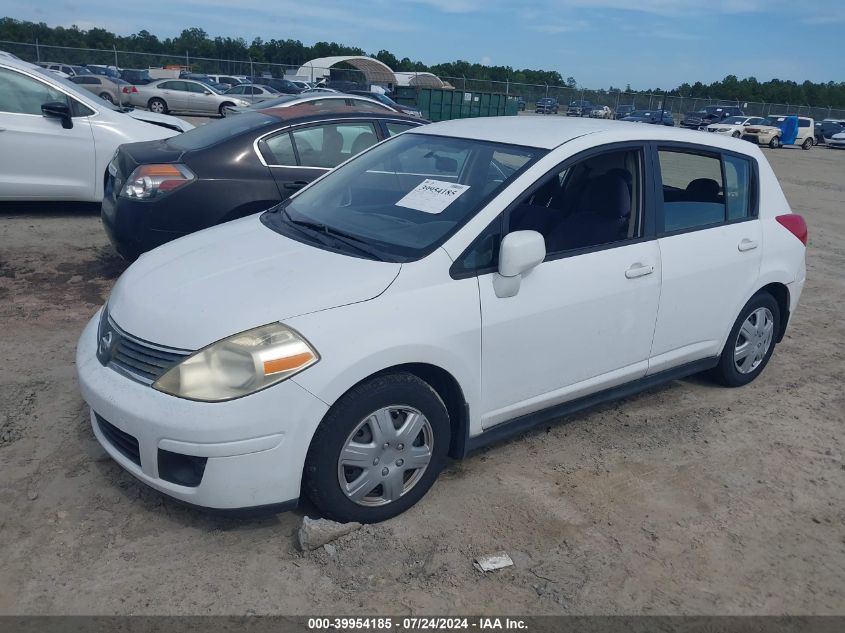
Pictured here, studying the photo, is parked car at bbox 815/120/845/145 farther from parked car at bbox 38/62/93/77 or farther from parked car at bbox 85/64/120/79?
parked car at bbox 38/62/93/77

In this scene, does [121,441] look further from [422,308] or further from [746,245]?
[746,245]

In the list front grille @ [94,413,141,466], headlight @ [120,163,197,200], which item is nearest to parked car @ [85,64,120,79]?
headlight @ [120,163,197,200]

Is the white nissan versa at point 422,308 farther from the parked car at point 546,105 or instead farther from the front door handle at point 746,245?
the parked car at point 546,105

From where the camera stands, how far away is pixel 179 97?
29453mm

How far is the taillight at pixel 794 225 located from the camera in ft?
15.7

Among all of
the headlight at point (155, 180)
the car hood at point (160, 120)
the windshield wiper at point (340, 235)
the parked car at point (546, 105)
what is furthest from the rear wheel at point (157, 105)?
the windshield wiper at point (340, 235)

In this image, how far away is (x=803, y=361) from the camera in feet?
18.4

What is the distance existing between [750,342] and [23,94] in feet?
24.6

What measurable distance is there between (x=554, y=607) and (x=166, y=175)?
14.6 ft

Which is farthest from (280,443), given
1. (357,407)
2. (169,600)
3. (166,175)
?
(166,175)

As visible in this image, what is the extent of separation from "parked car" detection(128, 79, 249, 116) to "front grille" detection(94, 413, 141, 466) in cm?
2800

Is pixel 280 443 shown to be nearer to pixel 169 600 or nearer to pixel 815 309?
pixel 169 600

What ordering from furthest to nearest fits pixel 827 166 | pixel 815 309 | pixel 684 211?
1. pixel 827 166
2. pixel 815 309
3. pixel 684 211

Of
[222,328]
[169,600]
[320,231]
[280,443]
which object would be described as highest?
[320,231]
